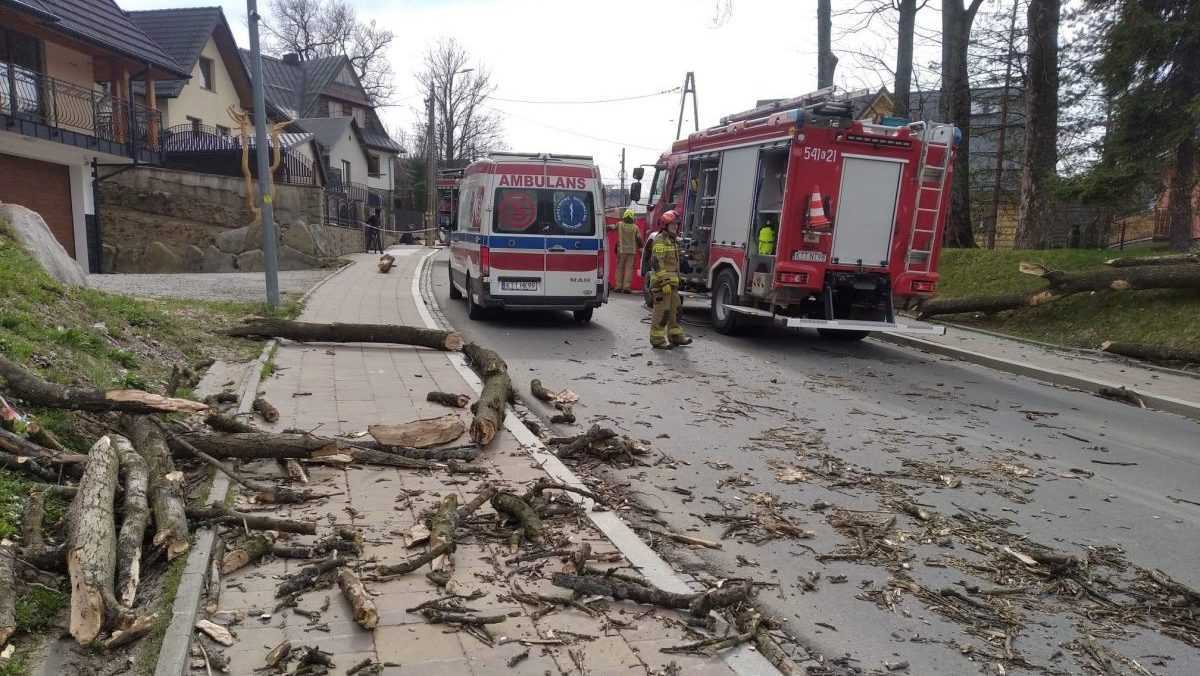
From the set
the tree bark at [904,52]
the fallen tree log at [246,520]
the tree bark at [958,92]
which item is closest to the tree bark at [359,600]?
the fallen tree log at [246,520]

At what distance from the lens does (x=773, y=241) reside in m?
11.6

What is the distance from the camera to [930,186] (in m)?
11.5

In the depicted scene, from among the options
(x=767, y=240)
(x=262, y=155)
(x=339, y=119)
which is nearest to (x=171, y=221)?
(x=262, y=155)

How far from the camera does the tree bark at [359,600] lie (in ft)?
11.2

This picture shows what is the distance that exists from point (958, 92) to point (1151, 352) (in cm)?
947

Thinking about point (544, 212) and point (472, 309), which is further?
point (472, 309)

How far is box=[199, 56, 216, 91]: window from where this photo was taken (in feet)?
105

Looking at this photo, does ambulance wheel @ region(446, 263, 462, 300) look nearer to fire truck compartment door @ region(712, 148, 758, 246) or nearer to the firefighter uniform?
the firefighter uniform

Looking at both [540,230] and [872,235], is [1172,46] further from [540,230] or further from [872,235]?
[540,230]

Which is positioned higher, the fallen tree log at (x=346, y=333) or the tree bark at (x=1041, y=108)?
the tree bark at (x=1041, y=108)

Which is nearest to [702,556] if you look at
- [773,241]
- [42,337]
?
[42,337]

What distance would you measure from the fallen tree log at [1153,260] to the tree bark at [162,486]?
45.0ft

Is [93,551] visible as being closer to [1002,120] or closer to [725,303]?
[725,303]

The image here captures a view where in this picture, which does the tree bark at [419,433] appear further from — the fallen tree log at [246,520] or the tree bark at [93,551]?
the tree bark at [93,551]
